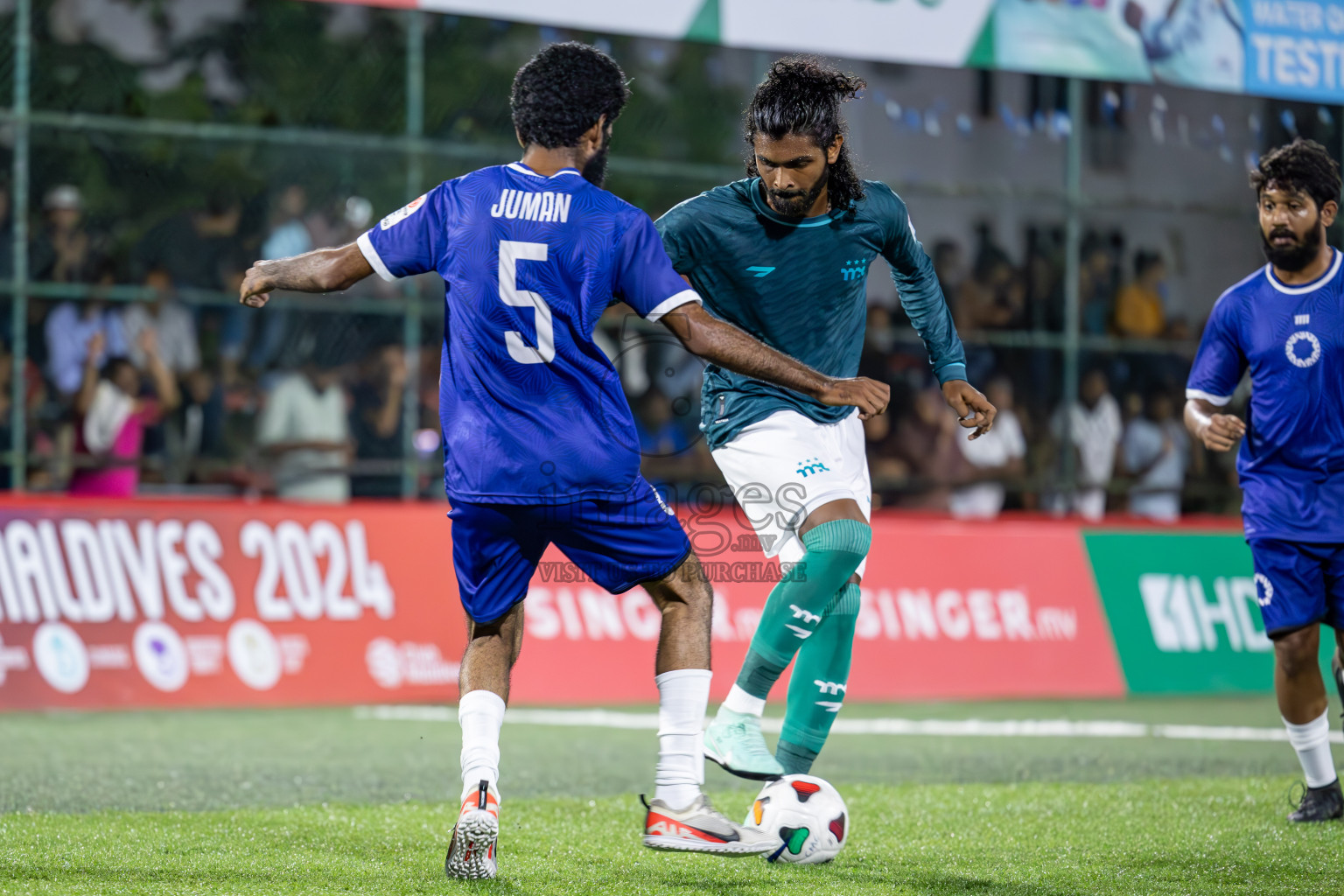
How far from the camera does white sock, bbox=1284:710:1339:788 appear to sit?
6.45m

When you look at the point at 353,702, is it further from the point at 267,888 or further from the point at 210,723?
the point at 267,888

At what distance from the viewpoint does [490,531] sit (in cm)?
509

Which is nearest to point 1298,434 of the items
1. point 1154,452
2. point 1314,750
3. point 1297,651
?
point 1297,651

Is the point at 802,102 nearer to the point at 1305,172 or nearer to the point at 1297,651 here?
the point at 1305,172

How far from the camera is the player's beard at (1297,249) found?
254 inches

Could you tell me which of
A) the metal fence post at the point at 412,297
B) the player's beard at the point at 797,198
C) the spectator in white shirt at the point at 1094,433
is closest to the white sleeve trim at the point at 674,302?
the player's beard at the point at 797,198

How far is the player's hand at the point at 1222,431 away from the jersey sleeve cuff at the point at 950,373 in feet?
3.26

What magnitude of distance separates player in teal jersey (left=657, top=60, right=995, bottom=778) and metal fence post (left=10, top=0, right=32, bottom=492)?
7174 mm

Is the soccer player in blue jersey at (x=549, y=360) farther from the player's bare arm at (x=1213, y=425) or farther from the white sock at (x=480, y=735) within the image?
the player's bare arm at (x=1213, y=425)

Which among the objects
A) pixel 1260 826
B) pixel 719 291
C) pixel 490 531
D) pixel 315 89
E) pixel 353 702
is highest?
pixel 315 89

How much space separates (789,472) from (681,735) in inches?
40.6

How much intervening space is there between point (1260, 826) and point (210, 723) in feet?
18.6

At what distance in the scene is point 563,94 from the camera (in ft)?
16.3

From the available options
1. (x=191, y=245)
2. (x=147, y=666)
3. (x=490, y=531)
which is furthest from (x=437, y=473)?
(x=490, y=531)
